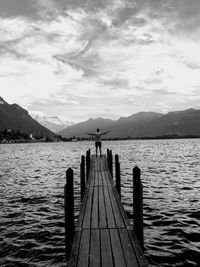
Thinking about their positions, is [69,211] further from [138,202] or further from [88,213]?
[138,202]

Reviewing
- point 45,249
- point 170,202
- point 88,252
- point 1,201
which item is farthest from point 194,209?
point 1,201

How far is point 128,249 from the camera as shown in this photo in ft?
24.7

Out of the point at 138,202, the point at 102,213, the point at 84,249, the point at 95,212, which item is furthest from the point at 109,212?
the point at 84,249

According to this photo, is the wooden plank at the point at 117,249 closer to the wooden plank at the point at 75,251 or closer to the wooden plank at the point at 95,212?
the wooden plank at the point at 95,212

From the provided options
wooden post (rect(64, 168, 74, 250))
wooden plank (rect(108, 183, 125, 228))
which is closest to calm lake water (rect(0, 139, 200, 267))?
wooden post (rect(64, 168, 74, 250))

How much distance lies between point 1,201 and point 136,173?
1309 centimetres

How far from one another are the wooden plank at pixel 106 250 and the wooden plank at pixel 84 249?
42 cm

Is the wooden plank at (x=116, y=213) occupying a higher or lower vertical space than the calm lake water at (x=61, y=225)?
higher

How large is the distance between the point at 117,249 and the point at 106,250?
0.31m

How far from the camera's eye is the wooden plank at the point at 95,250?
6798mm

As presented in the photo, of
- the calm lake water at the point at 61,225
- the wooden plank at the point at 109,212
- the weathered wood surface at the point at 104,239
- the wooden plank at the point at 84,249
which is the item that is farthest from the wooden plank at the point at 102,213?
the calm lake water at the point at 61,225

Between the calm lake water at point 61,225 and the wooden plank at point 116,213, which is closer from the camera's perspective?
the wooden plank at point 116,213

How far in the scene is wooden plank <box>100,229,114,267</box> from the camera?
678cm

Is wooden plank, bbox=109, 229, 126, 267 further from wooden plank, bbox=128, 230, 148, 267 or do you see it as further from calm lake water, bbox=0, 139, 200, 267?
calm lake water, bbox=0, 139, 200, 267
